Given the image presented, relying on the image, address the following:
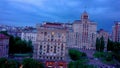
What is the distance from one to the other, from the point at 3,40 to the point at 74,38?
74.7ft

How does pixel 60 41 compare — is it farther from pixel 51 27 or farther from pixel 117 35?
pixel 117 35

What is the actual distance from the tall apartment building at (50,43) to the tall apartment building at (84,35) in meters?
19.3

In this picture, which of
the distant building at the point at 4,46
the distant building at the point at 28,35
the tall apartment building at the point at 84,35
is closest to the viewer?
the distant building at the point at 4,46

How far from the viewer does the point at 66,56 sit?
29.0 meters

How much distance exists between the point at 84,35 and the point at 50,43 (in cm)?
2040

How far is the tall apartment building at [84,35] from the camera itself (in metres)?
48.4

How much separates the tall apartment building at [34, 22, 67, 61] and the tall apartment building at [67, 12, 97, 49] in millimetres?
19283

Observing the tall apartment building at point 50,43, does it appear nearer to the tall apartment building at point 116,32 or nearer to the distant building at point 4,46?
the distant building at point 4,46

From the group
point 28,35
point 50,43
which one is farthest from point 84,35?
point 50,43

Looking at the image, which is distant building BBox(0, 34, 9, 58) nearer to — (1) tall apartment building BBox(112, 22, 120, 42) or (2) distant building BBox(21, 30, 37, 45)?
(2) distant building BBox(21, 30, 37, 45)

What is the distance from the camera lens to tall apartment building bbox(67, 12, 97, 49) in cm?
4844

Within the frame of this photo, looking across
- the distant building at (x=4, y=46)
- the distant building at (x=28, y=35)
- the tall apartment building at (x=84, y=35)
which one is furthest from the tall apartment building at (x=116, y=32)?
the distant building at (x=4, y=46)

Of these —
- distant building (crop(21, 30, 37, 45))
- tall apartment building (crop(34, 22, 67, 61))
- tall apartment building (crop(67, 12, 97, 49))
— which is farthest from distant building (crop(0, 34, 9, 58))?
A: distant building (crop(21, 30, 37, 45))

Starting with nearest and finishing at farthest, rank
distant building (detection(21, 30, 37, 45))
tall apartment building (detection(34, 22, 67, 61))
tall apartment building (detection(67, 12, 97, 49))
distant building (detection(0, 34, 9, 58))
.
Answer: distant building (detection(0, 34, 9, 58)), tall apartment building (detection(34, 22, 67, 61)), tall apartment building (detection(67, 12, 97, 49)), distant building (detection(21, 30, 37, 45))
